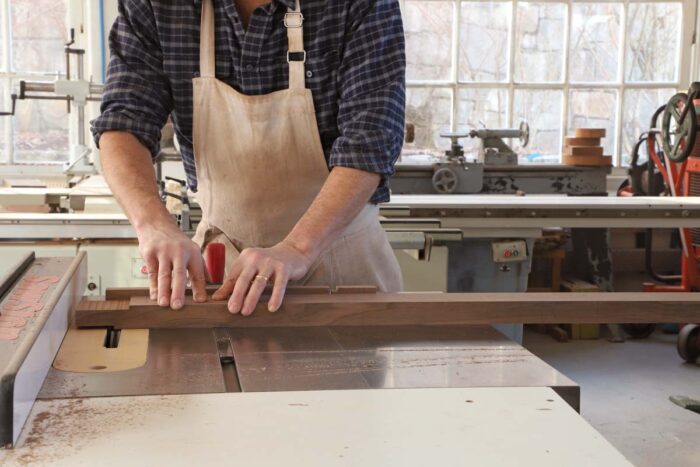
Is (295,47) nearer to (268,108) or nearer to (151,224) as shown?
(268,108)

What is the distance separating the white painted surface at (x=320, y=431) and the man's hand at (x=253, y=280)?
319 mm

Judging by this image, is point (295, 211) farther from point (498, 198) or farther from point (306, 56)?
point (498, 198)

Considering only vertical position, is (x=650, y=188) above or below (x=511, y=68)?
below

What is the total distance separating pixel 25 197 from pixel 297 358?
2374mm

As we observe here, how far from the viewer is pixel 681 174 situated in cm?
423

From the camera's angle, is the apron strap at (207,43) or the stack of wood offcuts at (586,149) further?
the stack of wood offcuts at (586,149)

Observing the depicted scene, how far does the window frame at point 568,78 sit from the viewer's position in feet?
16.2

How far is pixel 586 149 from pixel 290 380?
151 inches

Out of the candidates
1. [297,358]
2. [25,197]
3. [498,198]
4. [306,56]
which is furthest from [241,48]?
[498,198]

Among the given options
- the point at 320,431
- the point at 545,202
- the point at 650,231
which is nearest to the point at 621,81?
the point at 650,231

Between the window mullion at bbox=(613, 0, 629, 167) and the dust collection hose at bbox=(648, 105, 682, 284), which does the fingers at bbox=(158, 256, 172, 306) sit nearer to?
the dust collection hose at bbox=(648, 105, 682, 284)

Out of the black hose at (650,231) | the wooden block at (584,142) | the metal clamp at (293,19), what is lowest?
the black hose at (650,231)

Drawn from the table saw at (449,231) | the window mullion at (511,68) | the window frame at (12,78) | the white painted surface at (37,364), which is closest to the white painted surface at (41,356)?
the white painted surface at (37,364)

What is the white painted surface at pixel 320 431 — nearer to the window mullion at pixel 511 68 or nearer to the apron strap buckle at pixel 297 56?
the apron strap buckle at pixel 297 56
